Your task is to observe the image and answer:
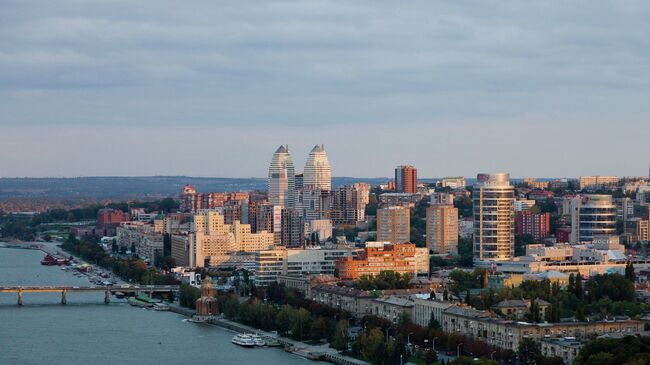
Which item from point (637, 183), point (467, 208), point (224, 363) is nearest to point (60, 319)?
point (224, 363)

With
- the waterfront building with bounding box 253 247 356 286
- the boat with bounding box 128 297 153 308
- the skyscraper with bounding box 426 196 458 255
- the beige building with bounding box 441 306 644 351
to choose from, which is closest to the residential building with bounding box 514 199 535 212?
the skyscraper with bounding box 426 196 458 255

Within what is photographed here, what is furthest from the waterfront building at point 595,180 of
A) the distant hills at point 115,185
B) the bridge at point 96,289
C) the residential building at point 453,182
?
the distant hills at point 115,185

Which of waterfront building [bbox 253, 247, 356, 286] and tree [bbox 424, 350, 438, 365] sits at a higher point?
waterfront building [bbox 253, 247, 356, 286]

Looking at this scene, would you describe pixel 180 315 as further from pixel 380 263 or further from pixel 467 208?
pixel 467 208

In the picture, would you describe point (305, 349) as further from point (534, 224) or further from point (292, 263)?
point (534, 224)

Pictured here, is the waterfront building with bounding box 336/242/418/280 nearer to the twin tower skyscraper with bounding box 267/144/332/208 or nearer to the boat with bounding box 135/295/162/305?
the boat with bounding box 135/295/162/305
